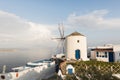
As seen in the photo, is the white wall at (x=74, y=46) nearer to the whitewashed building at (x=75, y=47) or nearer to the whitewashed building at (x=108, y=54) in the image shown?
the whitewashed building at (x=75, y=47)

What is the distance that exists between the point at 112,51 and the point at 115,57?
5.20 ft

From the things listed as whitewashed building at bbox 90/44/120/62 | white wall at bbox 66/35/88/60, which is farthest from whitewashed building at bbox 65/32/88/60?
whitewashed building at bbox 90/44/120/62

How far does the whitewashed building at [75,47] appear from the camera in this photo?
3891 centimetres

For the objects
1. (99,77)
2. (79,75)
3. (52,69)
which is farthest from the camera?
(52,69)

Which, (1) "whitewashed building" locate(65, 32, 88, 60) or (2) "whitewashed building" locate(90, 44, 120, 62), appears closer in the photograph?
(2) "whitewashed building" locate(90, 44, 120, 62)

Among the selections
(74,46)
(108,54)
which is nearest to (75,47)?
(74,46)

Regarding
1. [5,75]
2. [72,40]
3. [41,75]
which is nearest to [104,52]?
[72,40]

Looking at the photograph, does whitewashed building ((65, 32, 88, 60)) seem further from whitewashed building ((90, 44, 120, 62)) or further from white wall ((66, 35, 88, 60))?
whitewashed building ((90, 44, 120, 62))

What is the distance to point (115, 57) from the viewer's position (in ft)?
120

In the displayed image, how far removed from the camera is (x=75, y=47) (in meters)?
38.9

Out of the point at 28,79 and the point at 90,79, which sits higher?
the point at 90,79

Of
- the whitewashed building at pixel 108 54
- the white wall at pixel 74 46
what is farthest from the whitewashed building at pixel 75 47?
the whitewashed building at pixel 108 54

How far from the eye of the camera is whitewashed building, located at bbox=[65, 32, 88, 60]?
3891cm

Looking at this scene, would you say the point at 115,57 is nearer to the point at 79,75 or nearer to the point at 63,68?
the point at 63,68
